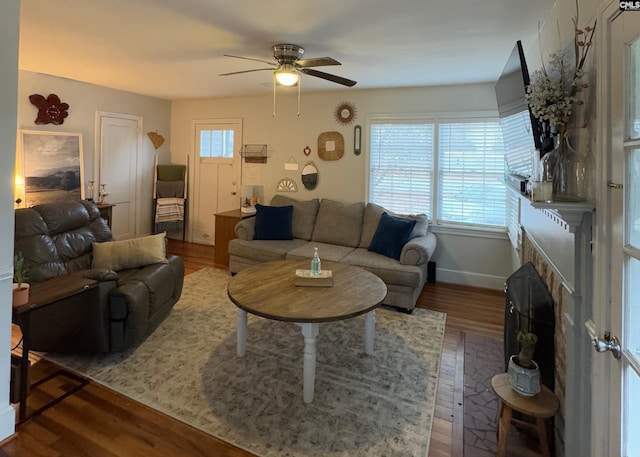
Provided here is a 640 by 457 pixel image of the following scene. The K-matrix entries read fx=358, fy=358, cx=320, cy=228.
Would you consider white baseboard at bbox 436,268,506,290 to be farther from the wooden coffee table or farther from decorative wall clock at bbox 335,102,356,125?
decorative wall clock at bbox 335,102,356,125

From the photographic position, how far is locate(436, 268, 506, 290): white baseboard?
454 cm

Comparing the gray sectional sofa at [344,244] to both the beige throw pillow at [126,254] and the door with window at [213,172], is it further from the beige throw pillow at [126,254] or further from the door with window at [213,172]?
the beige throw pillow at [126,254]

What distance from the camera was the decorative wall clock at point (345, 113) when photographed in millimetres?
5066

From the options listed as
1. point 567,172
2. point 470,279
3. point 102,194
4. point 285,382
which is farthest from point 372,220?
point 102,194

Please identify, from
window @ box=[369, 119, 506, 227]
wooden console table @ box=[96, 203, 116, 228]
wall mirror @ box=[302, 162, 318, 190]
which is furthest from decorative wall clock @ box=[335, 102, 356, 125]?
wooden console table @ box=[96, 203, 116, 228]

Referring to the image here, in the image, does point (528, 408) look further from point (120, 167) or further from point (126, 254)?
point (120, 167)

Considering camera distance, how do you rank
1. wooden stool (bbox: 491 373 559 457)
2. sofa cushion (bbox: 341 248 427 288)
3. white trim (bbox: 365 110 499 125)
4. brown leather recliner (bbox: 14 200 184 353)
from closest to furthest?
1. wooden stool (bbox: 491 373 559 457)
2. brown leather recliner (bbox: 14 200 184 353)
3. sofa cushion (bbox: 341 248 427 288)
4. white trim (bbox: 365 110 499 125)

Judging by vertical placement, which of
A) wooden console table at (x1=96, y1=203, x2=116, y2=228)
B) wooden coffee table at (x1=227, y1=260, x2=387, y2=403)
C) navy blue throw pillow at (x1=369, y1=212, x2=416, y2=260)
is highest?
wooden console table at (x1=96, y1=203, x2=116, y2=228)

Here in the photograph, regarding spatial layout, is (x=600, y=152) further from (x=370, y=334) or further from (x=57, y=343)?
(x=57, y=343)

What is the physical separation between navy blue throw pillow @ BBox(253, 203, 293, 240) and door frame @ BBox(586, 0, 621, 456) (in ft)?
12.6

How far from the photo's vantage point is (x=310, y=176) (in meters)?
5.43

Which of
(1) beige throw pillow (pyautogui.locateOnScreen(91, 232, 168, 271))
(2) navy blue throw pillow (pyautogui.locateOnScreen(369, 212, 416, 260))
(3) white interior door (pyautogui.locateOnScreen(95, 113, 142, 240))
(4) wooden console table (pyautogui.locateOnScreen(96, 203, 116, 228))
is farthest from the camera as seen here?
(3) white interior door (pyautogui.locateOnScreen(95, 113, 142, 240))

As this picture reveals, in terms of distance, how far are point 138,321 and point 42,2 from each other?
7.60ft

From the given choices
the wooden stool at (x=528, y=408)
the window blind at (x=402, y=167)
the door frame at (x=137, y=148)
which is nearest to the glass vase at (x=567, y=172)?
the wooden stool at (x=528, y=408)
